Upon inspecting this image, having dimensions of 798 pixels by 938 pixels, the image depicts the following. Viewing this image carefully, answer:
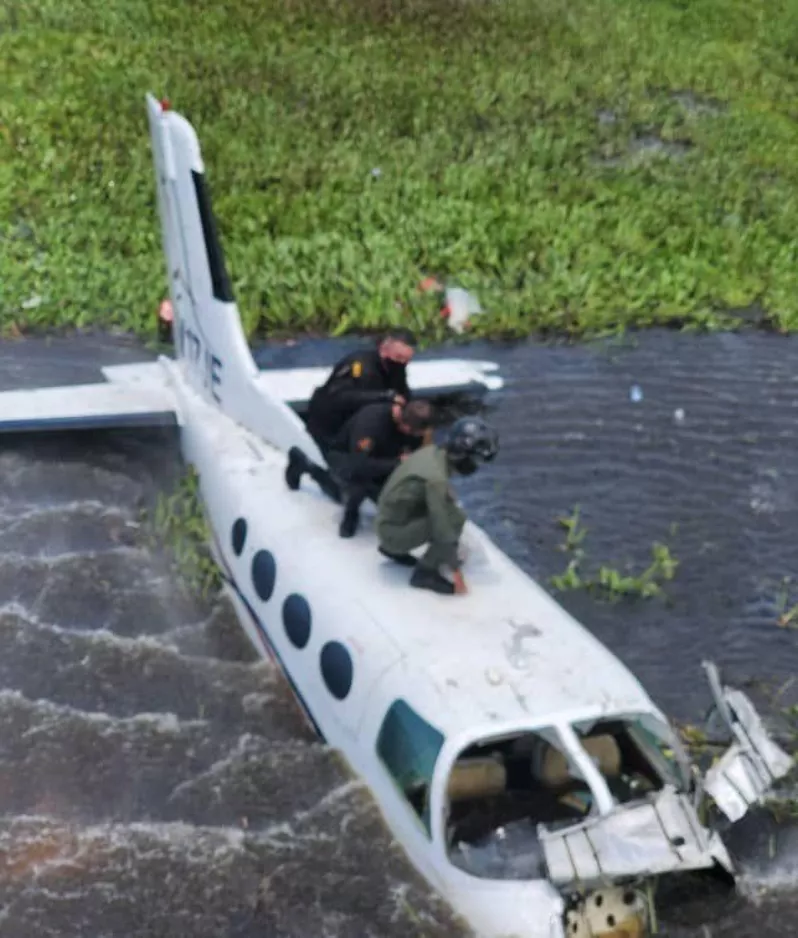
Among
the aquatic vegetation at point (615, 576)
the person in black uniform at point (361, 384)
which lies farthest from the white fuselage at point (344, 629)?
the aquatic vegetation at point (615, 576)

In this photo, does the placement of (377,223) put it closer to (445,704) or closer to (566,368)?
(566,368)

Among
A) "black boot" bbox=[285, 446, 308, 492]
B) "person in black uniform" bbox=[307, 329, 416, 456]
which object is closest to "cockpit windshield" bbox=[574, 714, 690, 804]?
"person in black uniform" bbox=[307, 329, 416, 456]

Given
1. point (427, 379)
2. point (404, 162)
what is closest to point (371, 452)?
point (427, 379)

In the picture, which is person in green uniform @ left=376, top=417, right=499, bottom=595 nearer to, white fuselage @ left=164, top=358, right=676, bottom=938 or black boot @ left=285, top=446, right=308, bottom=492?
white fuselage @ left=164, top=358, right=676, bottom=938

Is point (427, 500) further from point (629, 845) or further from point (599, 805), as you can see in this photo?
point (629, 845)

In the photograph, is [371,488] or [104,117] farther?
[104,117]

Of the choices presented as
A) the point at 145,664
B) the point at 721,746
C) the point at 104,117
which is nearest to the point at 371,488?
the point at 145,664
